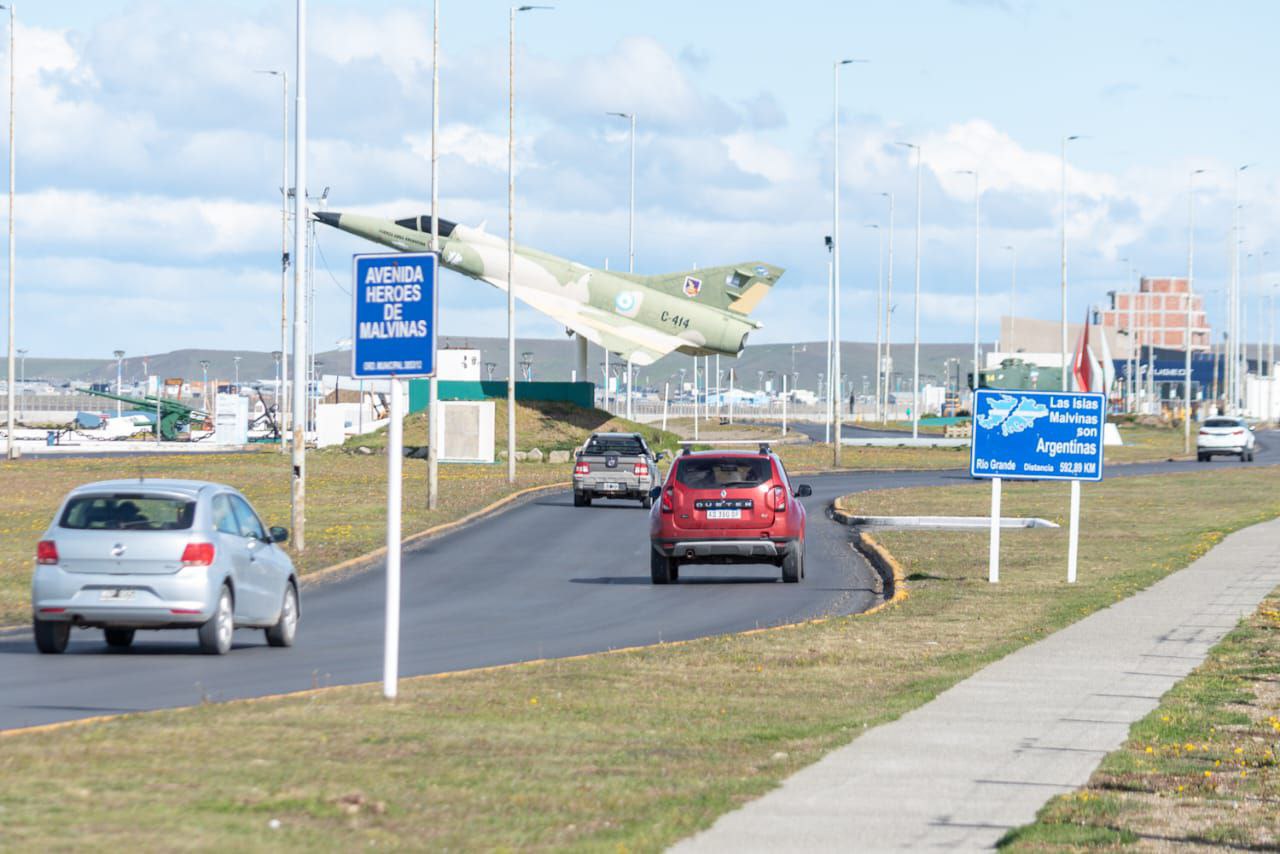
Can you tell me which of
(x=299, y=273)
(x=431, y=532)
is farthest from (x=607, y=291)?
(x=299, y=273)

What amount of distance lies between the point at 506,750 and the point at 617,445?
35.8 meters

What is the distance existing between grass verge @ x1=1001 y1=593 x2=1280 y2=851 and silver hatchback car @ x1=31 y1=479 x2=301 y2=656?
8.55 meters

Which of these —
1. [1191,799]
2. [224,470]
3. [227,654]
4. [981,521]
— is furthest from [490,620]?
[224,470]

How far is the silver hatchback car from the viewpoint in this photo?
17062 millimetres

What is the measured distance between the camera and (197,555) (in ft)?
56.2

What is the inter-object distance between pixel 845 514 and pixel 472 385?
1520 inches

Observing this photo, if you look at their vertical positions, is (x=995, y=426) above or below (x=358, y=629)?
above

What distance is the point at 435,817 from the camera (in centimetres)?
857

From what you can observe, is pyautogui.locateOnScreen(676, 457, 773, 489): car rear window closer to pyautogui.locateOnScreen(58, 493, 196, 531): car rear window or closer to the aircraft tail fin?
pyautogui.locateOnScreen(58, 493, 196, 531): car rear window

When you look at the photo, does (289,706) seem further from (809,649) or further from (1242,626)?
(1242,626)

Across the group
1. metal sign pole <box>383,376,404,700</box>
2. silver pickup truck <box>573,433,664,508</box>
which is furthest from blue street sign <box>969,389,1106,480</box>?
silver pickup truck <box>573,433,664,508</box>

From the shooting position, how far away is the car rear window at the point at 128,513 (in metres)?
17.3

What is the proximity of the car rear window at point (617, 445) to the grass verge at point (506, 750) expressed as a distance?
2684 cm

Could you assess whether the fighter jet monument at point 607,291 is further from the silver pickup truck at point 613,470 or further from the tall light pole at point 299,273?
the tall light pole at point 299,273
